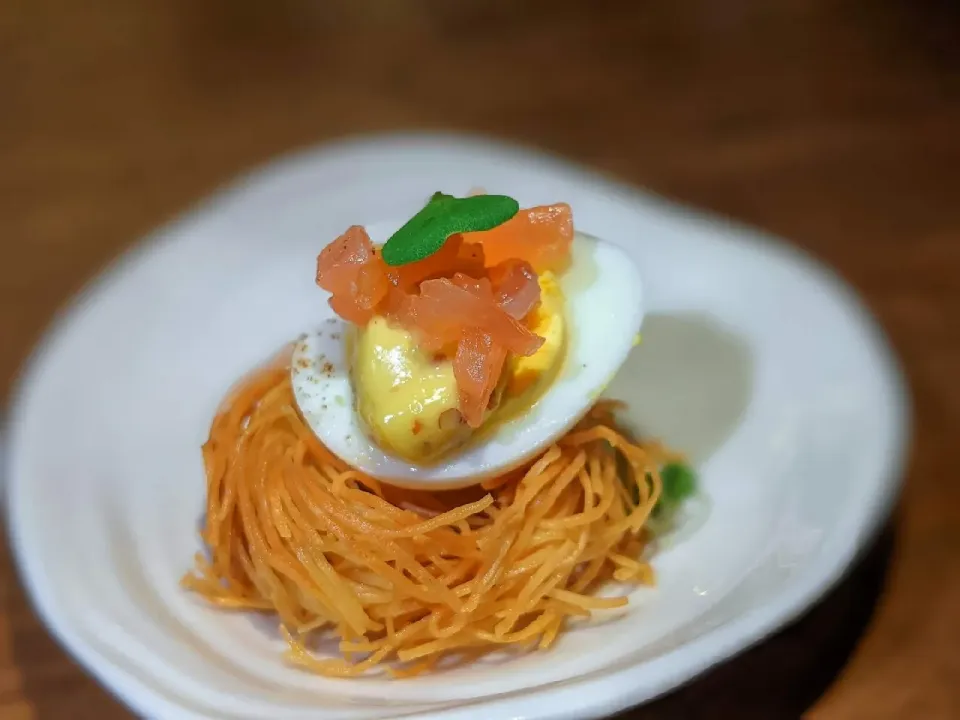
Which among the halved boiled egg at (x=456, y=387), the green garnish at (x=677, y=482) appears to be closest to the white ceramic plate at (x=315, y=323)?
the green garnish at (x=677, y=482)

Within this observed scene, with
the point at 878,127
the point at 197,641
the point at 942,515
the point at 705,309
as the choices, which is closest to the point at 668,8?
the point at 878,127

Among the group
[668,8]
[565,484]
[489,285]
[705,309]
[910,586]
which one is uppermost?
[668,8]

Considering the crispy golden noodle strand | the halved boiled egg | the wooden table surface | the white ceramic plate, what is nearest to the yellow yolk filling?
the halved boiled egg

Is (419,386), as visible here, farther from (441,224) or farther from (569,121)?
(569,121)

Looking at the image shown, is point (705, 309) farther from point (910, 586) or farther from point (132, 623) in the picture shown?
point (132, 623)

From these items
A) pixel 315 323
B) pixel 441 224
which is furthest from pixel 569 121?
pixel 441 224

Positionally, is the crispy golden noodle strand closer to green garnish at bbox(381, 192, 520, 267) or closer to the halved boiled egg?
the halved boiled egg
